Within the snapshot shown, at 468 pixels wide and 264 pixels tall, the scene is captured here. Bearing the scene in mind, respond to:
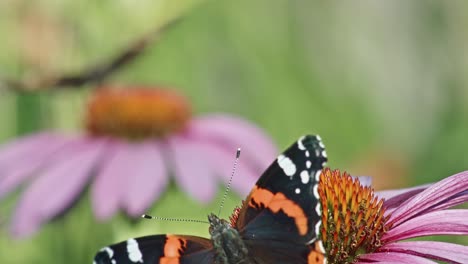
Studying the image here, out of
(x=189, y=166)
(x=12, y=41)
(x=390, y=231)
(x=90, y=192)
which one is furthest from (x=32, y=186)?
(x=390, y=231)

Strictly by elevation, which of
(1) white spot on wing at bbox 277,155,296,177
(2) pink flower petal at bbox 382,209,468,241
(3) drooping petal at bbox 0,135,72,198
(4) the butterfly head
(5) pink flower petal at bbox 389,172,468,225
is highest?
(3) drooping petal at bbox 0,135,72,198

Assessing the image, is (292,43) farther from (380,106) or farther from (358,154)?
(358,154)

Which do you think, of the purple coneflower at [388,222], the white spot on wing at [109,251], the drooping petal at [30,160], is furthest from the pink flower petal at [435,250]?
the drooping petal at [30,160]

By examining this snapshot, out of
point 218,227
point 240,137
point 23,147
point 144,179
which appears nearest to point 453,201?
point 218,227

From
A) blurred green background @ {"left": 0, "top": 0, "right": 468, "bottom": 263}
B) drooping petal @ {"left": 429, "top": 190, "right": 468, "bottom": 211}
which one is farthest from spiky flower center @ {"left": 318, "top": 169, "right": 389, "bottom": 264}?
blurred green background @ {"left": 0, "top": 0, "right": 468, "bottom": 263}

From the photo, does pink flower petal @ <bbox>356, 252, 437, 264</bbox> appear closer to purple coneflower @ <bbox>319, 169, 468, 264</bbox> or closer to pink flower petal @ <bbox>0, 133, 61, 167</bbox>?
purple coneflower @ <bbox>319, 169, 468, 264</bbox>

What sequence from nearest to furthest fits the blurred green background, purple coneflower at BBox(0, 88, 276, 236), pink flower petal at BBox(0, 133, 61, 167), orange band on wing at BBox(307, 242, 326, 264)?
orange band on wing at BBox(307, 242, 326, 264) → purple coneflower at BBox(0, 88, 276, 236) → pink flower petal at BBox(0, 133, 61, 167) → the blurred green background

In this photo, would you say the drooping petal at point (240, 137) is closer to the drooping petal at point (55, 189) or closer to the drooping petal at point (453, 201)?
the drooping petal at point (55, 189)
